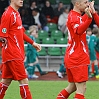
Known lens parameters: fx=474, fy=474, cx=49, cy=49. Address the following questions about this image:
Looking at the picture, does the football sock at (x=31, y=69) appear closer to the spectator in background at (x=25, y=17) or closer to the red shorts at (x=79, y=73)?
the spectator in background at (x=25, y=17)

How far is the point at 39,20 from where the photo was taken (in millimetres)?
20484

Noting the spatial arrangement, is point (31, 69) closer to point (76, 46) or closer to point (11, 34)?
point (11, 34)

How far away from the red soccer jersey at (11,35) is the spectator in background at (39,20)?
11.5m

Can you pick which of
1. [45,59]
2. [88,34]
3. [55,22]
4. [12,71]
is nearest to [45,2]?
[55,22]

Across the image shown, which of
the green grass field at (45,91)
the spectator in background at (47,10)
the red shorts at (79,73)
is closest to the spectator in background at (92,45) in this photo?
the green grass field at (45,91)

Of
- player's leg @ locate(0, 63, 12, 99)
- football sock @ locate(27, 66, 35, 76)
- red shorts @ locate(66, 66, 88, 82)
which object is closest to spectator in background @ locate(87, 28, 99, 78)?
football sock @ locate(27, 66, 35, 76)

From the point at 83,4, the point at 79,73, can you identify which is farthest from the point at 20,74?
the point at 83,4

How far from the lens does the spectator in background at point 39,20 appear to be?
20219 mm

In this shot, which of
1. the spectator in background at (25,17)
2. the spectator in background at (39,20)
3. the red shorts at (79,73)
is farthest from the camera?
the spectator in background at (25,17)

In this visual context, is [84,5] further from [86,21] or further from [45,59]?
[45,59]

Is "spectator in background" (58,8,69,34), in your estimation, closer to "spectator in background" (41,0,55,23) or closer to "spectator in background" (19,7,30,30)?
"spectator in background" (41,0,55,23)

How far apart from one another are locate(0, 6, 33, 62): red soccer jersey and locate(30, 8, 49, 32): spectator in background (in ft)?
37.7

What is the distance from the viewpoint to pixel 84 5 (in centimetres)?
847

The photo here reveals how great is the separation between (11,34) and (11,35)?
0.06 feet
